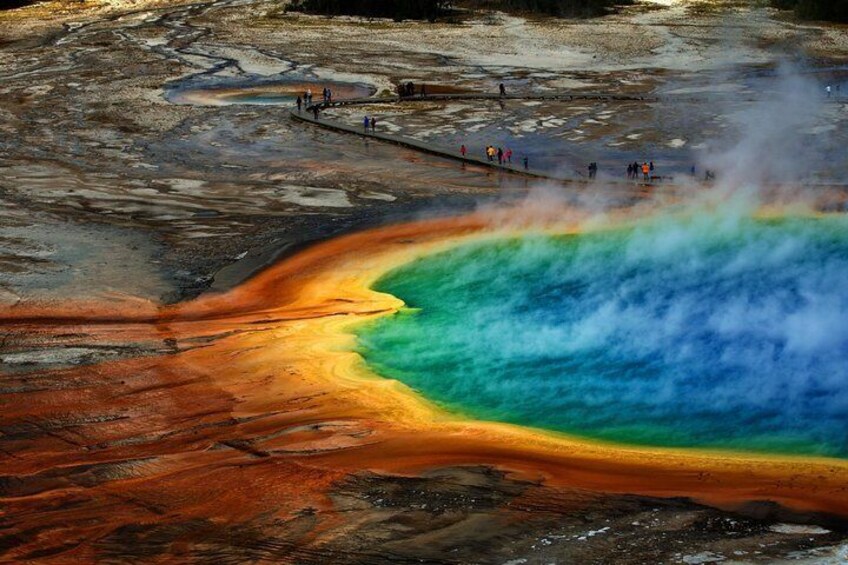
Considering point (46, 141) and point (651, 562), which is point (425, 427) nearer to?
point (651, 562)

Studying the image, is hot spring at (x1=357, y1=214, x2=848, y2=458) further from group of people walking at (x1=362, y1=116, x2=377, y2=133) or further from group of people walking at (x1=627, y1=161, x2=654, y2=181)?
group of people walking at (x1=362, y1=116, x2=377, y2=133)

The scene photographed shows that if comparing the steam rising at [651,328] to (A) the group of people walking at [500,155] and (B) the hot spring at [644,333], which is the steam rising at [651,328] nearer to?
(B) the hot spring at [644,333]

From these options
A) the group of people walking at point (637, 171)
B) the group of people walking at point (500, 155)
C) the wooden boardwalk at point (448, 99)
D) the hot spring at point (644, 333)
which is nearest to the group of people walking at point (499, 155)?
the group of people walking at point (500, 155)

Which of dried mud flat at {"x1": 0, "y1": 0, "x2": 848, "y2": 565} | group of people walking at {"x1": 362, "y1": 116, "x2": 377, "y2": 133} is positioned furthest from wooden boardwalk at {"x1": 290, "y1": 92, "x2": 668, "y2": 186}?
dried mud flat at {"x1": 0, "y1": 0, "x2": 848, "y2": 565}

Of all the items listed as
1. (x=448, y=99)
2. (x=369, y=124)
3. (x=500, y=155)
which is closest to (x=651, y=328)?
(x=500, y=155)

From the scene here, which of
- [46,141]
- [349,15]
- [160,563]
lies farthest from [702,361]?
[349,15]
